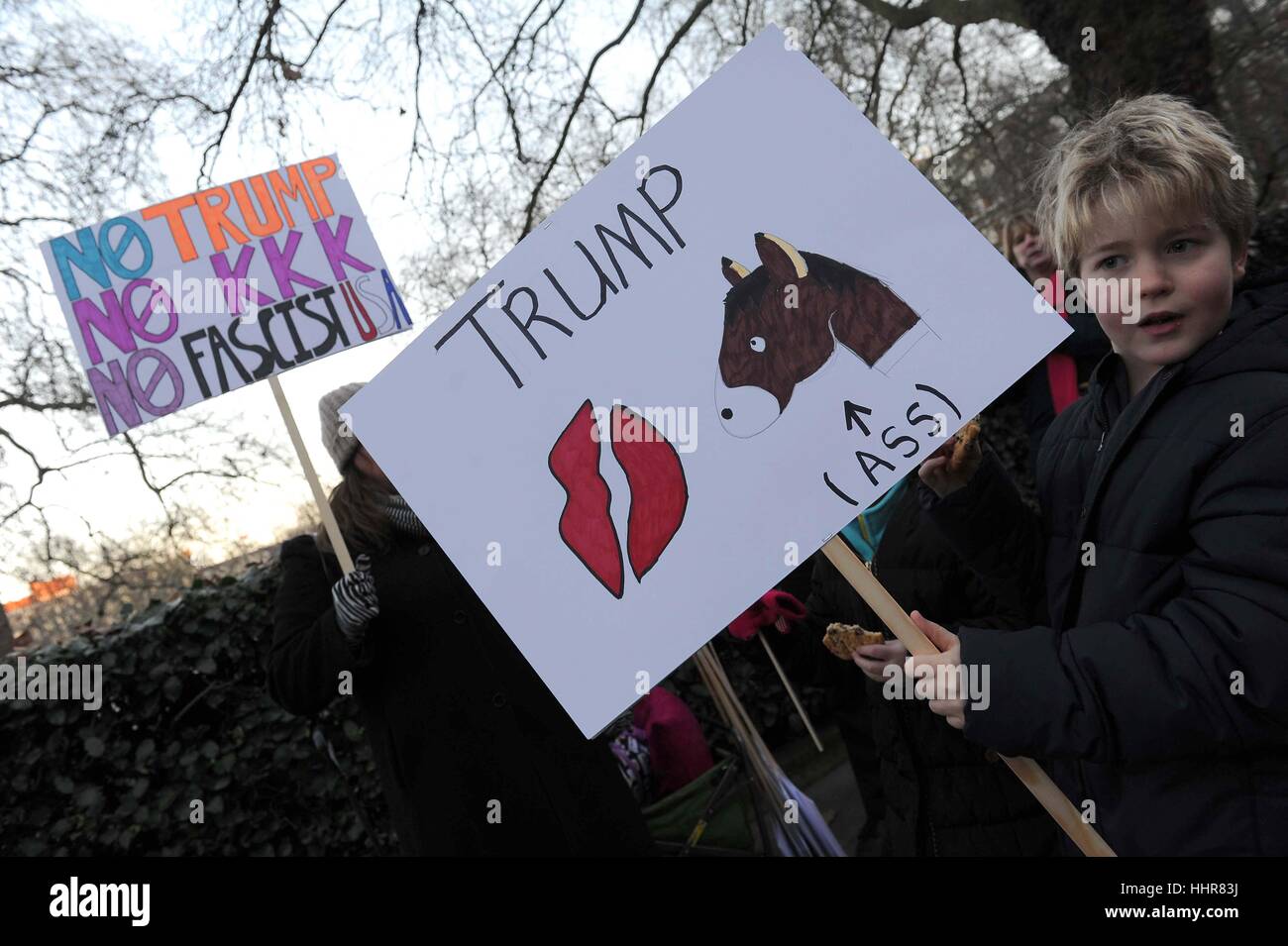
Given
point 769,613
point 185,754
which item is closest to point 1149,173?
point 769,613

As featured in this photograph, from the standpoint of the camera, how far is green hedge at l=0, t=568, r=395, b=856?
3.10 m

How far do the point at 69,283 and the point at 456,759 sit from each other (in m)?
1.59

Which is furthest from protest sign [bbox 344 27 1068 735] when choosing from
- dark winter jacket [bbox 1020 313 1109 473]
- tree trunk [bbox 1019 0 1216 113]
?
tree trunk [bbox 1019 0 1216 113]

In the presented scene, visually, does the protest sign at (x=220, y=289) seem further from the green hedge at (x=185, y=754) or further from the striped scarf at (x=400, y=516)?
the green hedge at (x=185, y=754)

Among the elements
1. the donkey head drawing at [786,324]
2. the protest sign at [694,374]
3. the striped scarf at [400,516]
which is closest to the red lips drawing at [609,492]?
the protest sign at [694,374]

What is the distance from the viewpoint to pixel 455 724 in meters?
1.98

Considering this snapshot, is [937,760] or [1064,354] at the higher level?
[1064,354]

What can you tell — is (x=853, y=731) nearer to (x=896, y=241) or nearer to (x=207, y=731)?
(x=896, y=241)

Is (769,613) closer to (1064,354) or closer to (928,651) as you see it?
(928,651)

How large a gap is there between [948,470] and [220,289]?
75.3 inches

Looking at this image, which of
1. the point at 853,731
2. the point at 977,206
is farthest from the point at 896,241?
the point at 977,206

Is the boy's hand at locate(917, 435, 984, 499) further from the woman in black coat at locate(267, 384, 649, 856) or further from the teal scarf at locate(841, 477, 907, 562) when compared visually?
the woman in black coat at locate(267, 384, 649, 856)

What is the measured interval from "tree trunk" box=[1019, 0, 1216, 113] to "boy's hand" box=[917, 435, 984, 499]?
12.6 feet

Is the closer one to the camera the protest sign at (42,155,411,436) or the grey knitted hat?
the grey knitted hat
